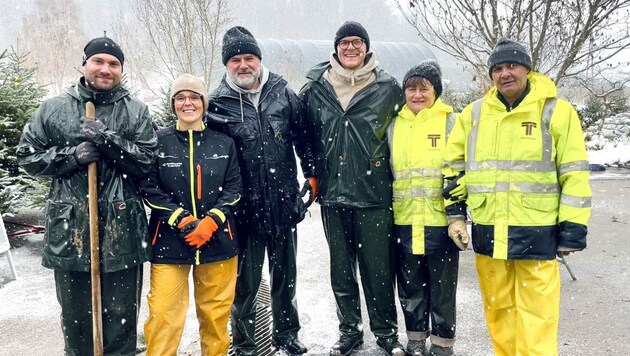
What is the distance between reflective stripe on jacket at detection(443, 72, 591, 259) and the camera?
9.28 feet

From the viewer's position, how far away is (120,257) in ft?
9.38

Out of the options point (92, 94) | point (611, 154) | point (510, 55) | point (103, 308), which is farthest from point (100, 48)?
point (611, 154)

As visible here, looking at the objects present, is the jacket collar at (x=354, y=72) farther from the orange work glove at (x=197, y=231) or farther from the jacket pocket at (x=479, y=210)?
the orange work glove at (x=197, y=231)

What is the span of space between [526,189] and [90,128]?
2.59m

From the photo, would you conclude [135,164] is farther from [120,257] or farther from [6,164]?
[6,164]

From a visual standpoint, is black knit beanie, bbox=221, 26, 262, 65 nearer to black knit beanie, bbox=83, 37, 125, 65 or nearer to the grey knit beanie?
the grey knit beanie

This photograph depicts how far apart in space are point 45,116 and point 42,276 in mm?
3200

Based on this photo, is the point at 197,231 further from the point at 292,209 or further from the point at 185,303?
the point at 292,209

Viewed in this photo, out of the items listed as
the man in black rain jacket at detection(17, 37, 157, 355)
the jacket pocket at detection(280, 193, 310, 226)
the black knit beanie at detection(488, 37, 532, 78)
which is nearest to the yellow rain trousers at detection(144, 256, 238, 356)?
the man in black rain jacket at detection(17, 37, 157, 355)

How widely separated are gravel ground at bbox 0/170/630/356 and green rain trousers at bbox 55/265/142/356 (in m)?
0.78

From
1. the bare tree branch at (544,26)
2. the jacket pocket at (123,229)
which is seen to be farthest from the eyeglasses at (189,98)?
the bare tree branch at (544,26)

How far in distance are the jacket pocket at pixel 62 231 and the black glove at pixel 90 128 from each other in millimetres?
426

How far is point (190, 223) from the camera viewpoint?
119 inches

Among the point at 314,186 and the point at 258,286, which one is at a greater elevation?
the point at 314,186
